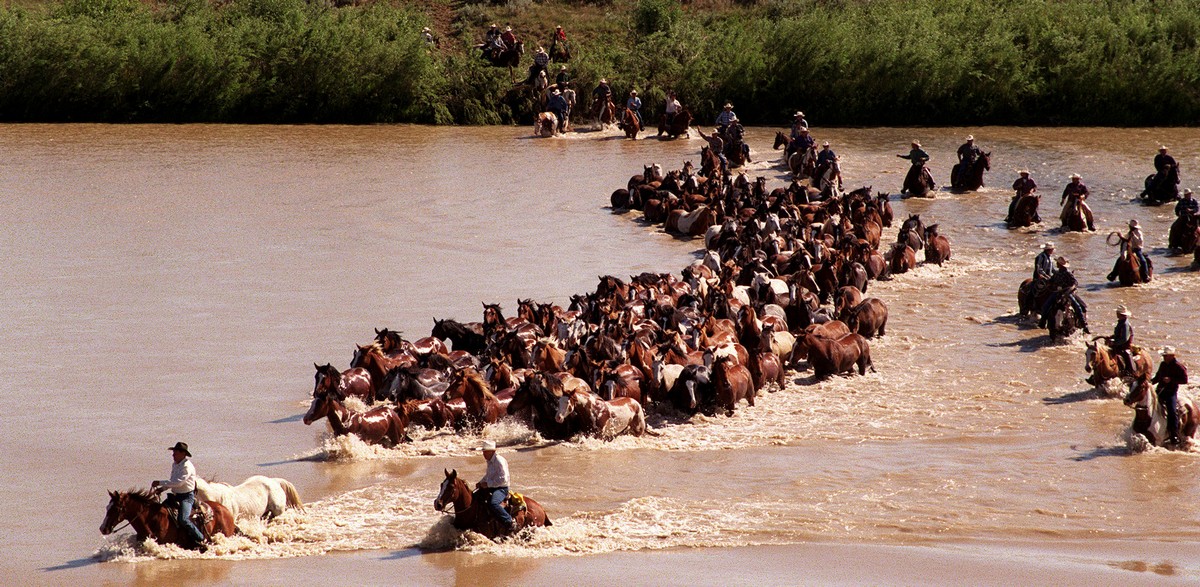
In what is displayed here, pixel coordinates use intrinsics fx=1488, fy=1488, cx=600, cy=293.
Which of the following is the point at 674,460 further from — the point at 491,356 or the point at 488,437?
the point at 491,356

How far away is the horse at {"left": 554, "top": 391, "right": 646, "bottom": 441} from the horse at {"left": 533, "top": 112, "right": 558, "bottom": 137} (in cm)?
2746

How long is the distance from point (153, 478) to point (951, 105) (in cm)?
3708

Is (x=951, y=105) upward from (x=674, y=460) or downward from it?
upward

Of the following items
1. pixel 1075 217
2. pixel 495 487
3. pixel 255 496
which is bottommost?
pixel 255 496

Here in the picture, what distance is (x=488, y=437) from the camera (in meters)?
17.2

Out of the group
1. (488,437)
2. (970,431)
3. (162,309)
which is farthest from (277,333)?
(970,431)

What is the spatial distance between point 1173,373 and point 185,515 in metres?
10.6

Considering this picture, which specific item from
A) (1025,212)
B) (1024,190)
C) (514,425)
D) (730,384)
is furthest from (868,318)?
(1024,190)

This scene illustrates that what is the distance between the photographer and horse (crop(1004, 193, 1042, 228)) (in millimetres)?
31703

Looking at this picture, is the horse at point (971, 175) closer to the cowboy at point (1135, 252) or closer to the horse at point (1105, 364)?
the cowboy at point (1135, 252)

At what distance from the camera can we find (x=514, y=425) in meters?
17.5

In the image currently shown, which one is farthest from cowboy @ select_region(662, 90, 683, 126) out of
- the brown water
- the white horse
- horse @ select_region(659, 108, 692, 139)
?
the white horse

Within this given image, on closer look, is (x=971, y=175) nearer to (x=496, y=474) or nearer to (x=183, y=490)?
(x=496, y=474)

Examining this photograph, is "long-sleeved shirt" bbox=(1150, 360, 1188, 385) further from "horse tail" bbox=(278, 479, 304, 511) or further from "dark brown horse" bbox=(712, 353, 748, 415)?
"horse tail" bbox=(278, 479, 304, 511)
